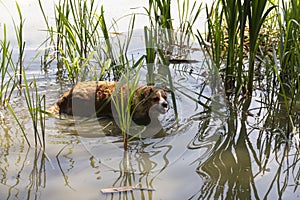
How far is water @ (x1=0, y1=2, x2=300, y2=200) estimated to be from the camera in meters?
2.32

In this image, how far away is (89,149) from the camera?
2816 millimetres

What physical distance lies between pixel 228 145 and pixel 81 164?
930mm

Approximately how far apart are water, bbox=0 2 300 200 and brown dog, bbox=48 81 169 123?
134 mm

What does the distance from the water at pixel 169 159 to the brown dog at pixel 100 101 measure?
0.44 feet

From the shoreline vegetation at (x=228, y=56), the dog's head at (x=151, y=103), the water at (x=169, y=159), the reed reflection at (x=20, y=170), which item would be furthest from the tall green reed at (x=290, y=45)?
the reed reflection at (x=20, y=170)

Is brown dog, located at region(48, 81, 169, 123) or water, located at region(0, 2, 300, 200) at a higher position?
brown dog, located at region(48, 81, 169, 123)

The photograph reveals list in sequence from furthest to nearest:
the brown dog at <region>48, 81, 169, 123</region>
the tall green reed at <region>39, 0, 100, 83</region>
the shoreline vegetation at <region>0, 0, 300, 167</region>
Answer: the tall green reed at <region>39, 0, 100, 83</region>, the brown dog at <region>48, 81, 169, 123</region>, the shoreline vegetation at <region>0, 0, 300, 167</region>

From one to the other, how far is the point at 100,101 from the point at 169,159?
1.08 meters

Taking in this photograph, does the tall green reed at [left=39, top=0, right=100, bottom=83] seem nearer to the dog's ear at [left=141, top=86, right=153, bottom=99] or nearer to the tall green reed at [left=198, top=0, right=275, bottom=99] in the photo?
the dog's ear at [left=141, top=86, right=153, bottom=99]

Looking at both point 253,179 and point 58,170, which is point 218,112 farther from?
point 58,170

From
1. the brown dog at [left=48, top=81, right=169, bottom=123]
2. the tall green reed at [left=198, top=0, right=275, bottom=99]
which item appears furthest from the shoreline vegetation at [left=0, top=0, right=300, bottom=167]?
the brown dog at [left=48, top=81, right=169, bottom=123]

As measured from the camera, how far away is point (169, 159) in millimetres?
2684

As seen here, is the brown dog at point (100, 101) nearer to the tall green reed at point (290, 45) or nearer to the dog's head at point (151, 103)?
the dog's head at point (151, 103)

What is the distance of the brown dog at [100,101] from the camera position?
11.4 feet
